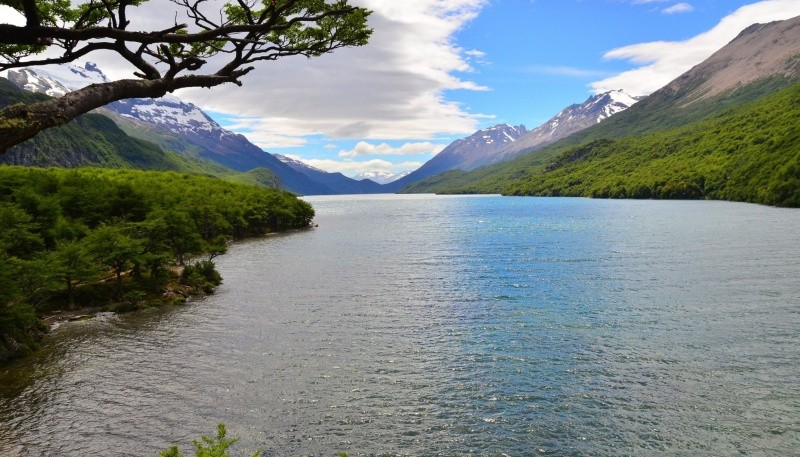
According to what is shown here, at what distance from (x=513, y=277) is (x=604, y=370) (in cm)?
3180

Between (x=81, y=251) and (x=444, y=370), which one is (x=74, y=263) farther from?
(x=444, y=370)

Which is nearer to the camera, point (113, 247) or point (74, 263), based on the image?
point (74, 263)

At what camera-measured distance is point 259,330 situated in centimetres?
4125

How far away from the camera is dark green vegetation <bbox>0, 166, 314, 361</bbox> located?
3722cm

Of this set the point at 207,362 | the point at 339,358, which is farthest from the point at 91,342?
the point at 339,358

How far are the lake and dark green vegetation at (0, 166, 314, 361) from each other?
412cm

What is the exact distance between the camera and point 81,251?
45.0 metres

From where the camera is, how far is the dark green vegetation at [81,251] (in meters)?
37.2

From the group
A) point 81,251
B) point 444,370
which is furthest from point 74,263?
point 444,370

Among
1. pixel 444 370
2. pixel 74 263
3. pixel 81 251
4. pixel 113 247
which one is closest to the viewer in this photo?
pixel 444 370

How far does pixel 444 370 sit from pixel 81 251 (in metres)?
37.3

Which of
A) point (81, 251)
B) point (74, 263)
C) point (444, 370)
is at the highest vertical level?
point (81, 251)

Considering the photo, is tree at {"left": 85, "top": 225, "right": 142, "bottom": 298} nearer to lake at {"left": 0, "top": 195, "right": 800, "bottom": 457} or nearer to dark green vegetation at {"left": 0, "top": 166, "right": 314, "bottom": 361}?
dark green vegetation at {"left": 0, "top": 166, "right": 314, "bottom": 361}

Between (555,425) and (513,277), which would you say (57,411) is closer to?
(555,425)
